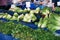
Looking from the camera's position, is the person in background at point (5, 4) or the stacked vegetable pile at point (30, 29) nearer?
the stacked vegetable pile at point (30, 29)

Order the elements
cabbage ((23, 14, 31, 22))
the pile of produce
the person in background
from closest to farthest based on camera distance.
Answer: the pile of produce, cabbage ((23, 14, 31, 22)), the person in background

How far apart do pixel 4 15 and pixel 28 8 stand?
0.90 feet


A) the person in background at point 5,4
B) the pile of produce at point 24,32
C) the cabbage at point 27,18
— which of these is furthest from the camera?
the person in background at point 5,4

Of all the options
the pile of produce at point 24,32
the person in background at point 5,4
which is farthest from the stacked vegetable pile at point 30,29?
the person in background at point 5,4

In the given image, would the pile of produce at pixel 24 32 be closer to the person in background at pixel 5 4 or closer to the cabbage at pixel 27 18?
the cabbage at pixel 27 18

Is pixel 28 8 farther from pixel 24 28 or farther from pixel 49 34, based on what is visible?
pixel 49 34

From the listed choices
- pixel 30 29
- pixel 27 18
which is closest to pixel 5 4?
pixel 27 18

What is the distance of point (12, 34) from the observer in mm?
1162

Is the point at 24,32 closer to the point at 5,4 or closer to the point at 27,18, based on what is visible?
the point at 27,18

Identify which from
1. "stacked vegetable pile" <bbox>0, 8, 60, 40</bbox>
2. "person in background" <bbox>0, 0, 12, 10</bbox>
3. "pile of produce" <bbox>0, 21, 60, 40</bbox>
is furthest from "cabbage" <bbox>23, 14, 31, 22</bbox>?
"person in background" <bbox>0, 0, 12, 10</bbox>

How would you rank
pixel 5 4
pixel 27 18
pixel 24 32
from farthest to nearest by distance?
1. pixel 5 4
2. pixel 27 18
3. pixel 24 32

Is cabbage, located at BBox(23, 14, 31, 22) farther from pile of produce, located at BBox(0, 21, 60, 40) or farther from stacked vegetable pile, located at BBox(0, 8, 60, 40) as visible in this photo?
pile of produce, located at BBox(0, 21, 60, 40)

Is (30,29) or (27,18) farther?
(27,18)

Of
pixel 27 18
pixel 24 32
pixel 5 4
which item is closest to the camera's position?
pixel 24 32
